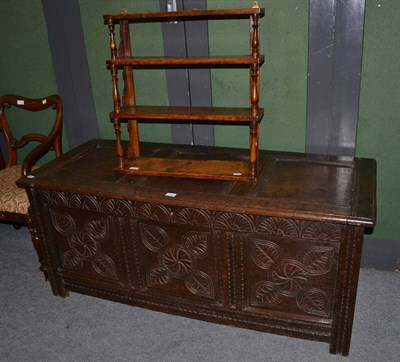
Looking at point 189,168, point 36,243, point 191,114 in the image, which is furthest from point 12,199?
point 191,114

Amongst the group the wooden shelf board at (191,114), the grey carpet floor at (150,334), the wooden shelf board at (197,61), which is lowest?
the grey carpet floor at (150,334)

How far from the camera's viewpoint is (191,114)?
2.33m

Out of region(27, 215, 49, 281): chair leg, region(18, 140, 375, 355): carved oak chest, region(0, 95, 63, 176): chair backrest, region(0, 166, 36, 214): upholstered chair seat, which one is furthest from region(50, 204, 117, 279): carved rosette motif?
region(0, 95, 63, 176): chair backrest

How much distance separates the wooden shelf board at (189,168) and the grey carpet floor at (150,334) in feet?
2.86

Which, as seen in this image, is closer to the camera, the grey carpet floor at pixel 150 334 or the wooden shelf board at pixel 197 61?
the wooden shelf board at pixel 197 61

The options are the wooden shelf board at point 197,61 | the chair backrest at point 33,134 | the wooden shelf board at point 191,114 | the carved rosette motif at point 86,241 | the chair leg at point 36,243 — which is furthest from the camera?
the chair backrest at point 33,134

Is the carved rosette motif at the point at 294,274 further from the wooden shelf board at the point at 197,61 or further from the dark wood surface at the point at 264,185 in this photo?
the wooden shelf board at the point at 197,61

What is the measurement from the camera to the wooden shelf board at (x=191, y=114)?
2.28 meters

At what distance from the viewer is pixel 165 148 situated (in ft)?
9.20

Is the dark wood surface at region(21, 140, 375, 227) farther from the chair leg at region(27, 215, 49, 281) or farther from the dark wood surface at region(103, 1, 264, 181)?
the chair leg at region(27, 215, 49, 281)

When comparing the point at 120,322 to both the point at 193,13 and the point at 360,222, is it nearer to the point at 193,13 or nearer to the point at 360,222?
the point at 360,222

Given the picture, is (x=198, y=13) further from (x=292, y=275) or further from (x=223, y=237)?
(x=292, y=275)

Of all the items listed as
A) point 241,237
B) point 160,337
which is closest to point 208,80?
point 241,237

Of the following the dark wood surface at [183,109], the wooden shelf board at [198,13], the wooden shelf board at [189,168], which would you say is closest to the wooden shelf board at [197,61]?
the dark wood surface at [183,109]
